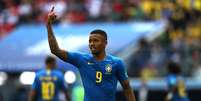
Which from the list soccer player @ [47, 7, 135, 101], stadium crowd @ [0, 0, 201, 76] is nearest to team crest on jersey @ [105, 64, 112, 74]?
soccer player @ [47, 7, 135, 101]

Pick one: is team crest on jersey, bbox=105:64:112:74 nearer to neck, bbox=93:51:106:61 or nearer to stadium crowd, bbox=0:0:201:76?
Answer: neck, bbox=93:51:106:61

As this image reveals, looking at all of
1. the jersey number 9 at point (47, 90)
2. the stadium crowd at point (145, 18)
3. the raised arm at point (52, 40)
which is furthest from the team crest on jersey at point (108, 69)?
the stadium crowd at point (145, 18)

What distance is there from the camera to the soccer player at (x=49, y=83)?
15461 millimetres

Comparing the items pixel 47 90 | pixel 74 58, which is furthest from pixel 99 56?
pixel 47 90

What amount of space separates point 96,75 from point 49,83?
5544 mm

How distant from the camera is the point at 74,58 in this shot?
10.2 metres

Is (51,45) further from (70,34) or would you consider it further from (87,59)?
(70,34)

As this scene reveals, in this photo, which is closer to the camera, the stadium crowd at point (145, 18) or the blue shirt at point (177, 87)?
the blue shirt at point (177, 87)

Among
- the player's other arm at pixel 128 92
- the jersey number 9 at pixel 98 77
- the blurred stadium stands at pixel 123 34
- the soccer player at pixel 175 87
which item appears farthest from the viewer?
the blurred stadium stands at pixel 123 34

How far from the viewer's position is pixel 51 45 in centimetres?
986

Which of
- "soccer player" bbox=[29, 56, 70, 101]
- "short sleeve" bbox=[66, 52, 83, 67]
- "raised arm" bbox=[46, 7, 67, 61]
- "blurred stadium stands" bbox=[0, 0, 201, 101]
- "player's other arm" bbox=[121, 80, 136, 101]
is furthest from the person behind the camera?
"blurred stadium stands" bbox=[0, 0, 201, 101]

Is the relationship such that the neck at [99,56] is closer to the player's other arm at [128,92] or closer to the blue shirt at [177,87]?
the player's other arm at [128,92]

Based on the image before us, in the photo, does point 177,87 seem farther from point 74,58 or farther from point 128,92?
point 74,58

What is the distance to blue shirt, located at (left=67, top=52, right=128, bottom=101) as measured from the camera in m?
10.2
